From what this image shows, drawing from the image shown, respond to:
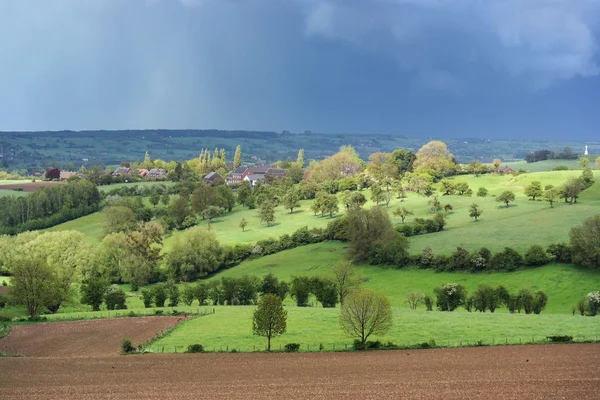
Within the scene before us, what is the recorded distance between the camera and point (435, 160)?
587 feet

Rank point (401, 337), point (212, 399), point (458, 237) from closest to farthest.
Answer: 1. point (212, 399)
2. point (401, 337)
3. point (458, 237)

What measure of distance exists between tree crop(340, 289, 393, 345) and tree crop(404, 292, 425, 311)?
75.0 feet

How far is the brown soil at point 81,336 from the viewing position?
53031mm

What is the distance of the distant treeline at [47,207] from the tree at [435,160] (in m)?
89.0

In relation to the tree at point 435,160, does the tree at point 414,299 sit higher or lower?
lower

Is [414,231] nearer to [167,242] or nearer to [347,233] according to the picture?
[347,233]

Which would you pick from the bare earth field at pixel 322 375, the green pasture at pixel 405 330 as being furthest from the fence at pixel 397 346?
the bare earth field at pixel 322 375

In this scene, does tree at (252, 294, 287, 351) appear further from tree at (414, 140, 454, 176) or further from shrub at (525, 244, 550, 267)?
tree at (414, 140, 454, 176)

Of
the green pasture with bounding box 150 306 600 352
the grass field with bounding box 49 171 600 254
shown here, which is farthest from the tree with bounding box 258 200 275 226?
the green pasture with bounding box 150 306 600 352

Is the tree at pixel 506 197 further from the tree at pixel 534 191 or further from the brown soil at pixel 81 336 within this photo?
the brown soil at pixel 81 336

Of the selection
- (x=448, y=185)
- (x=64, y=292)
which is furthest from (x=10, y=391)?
(x=448, y=185)

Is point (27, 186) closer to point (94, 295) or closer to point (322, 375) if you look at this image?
point (94, 295)

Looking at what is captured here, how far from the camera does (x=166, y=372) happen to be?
43.2 metres

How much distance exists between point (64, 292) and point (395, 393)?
55539mm
